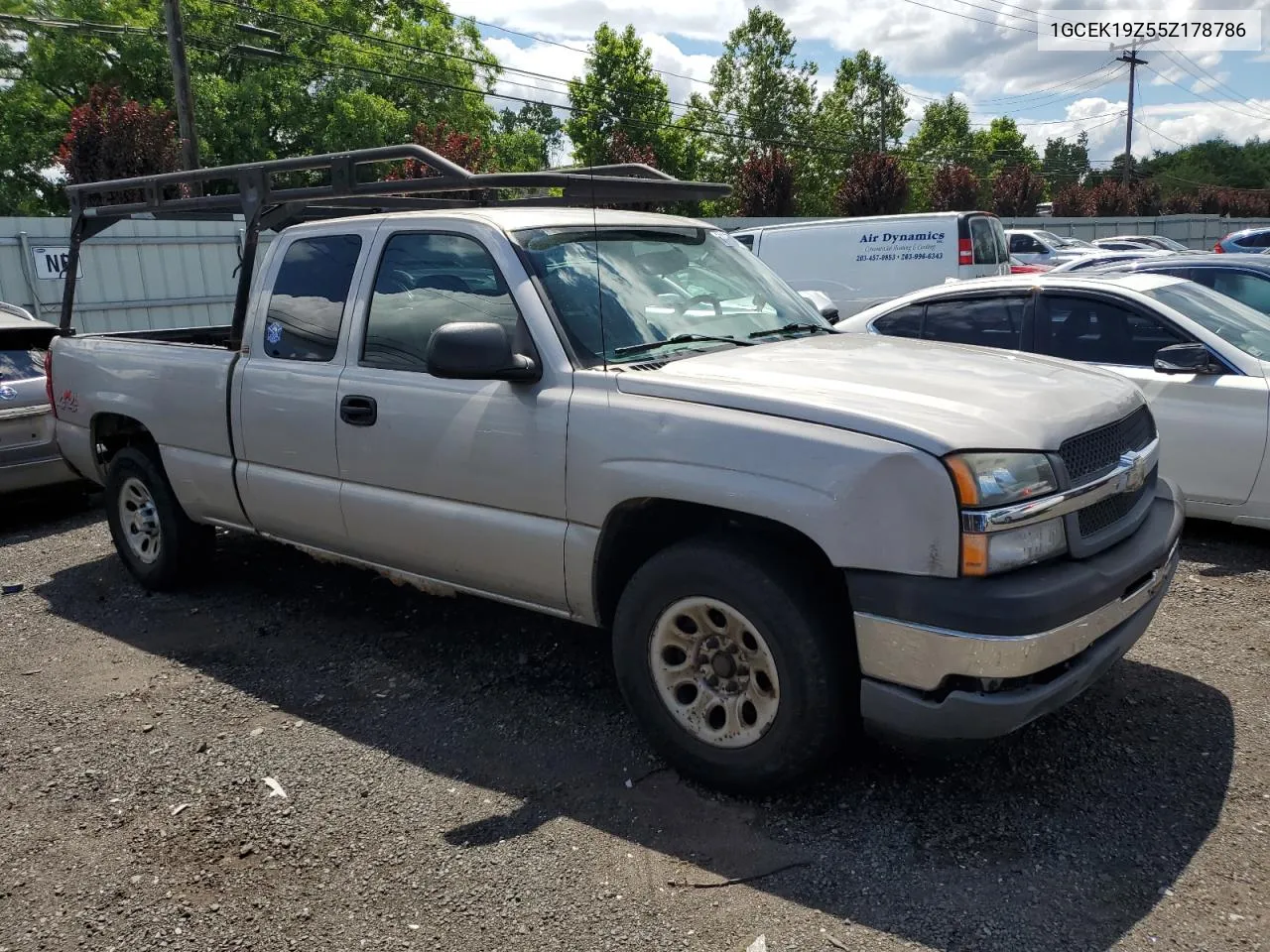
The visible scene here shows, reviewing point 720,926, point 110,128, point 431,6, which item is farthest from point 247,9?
point 720,926

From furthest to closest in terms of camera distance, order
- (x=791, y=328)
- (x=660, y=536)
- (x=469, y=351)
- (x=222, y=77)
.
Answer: (x=222, y=77)
(x=791, y=328)
(x=660, y=536)
(x=469, y=351)

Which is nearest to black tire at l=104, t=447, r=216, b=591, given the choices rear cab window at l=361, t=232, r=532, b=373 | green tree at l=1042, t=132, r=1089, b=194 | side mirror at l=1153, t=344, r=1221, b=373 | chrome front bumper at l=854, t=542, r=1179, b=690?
rear cab window at l=361, t=232, r=532, b=373

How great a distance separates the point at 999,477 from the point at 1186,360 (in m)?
3.37

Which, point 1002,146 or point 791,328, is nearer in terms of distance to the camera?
point 791,328

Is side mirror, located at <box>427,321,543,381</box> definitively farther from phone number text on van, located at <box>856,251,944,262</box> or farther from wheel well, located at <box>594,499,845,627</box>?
phone number text on van, located at <box>856,251,944,262</box>

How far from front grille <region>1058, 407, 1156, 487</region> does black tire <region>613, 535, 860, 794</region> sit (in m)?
0.82

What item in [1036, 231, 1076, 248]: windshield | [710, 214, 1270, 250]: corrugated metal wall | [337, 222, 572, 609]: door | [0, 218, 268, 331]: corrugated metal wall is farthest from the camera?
[710, 214, 1270, 250]: corrugated metal wall

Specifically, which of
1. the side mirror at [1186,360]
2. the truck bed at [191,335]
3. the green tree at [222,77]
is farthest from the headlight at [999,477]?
the green tree at [222,77]

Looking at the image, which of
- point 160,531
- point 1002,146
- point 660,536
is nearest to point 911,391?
point 660,536

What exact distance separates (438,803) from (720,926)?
114 cm

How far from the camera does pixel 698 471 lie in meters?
3.18

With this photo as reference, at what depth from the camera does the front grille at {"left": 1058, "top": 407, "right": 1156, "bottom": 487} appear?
10.2ft

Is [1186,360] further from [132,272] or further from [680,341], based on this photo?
[132,272]

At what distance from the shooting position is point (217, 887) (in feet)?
9.98
